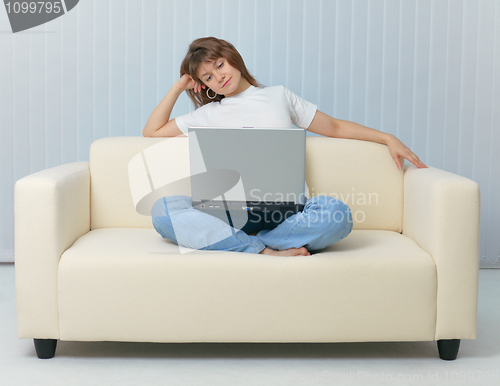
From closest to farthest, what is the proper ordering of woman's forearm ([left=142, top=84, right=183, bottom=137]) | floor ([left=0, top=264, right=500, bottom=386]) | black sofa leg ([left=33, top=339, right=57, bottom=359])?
1. floor ([left=0, top=264, right=500, bottom=386])
2. black sofa leg ([left=33, top=339, right=57, bottom=359])
3. woman's forearm ([left=142, top=84, right=183, bottom=137])

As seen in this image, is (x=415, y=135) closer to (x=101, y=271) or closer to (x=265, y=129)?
(x=265, y=129)

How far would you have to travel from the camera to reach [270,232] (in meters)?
1.52

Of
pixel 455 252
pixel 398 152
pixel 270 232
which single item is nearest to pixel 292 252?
pixel 270 232

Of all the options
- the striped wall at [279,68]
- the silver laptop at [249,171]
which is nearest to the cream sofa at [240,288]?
the silver laptop at [249,171]

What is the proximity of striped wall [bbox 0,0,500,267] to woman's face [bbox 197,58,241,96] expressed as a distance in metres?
0.89

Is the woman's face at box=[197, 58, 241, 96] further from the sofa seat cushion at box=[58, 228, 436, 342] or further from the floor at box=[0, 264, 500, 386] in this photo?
the floor at box=[0, 264, 500, 386]

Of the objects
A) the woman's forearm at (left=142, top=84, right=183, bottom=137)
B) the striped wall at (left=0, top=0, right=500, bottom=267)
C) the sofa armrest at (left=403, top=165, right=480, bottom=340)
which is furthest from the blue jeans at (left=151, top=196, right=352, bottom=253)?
the striped wall at (left=0, top=0, right=500, bottom=267)

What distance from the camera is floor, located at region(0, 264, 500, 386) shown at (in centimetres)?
134

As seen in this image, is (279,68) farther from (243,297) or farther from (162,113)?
(243,297)

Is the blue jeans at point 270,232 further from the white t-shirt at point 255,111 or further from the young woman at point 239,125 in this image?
the white t-shirt at point 255,111

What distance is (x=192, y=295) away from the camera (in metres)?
1.38

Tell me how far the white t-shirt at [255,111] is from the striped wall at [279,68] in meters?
0.83

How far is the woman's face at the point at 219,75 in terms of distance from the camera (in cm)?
182

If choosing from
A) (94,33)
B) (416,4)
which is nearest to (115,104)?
(94,33)
